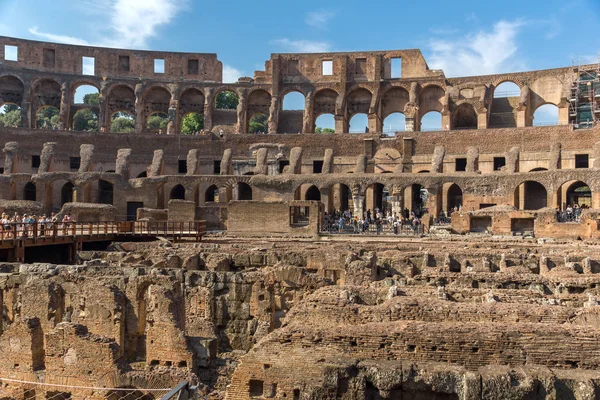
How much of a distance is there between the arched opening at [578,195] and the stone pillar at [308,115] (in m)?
20.9

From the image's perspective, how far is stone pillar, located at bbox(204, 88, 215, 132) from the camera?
48219mm

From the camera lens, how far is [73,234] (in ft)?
77.0

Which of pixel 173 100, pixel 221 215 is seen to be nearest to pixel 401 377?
pixel 221 215

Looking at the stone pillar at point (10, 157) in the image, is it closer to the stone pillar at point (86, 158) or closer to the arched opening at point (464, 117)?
the stone pillar at point (86, 158)

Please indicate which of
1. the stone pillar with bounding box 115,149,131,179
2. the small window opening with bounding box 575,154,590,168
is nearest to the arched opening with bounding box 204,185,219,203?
the stone pillar with bounding box 115,149,131,179

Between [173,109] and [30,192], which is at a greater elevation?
[173,109]

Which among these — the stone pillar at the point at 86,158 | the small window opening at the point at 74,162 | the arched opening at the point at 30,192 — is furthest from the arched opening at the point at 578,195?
the arched opening at the point at 30,192

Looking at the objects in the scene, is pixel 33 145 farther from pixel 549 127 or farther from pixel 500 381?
pixel 500 381

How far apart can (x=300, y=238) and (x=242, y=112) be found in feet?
74.6

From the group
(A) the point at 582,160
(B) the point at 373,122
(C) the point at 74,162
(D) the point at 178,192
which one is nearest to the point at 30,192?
(C) the point at 74,162

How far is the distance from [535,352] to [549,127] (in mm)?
34329

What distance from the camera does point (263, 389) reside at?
23.1ft

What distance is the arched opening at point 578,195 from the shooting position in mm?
36469

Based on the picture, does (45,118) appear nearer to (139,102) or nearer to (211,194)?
(139,102)
